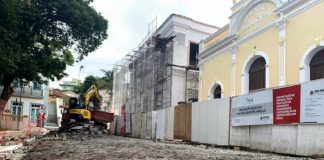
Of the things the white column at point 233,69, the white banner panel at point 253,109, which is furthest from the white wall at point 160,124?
the white banner panel at point 253,109

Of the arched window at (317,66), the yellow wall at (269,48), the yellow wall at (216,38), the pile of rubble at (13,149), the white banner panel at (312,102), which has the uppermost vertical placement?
the yellow wall at (216,38)

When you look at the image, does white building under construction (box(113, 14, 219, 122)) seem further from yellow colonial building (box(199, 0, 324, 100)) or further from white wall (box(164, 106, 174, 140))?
white wall (box(164, 106, 174, 140))

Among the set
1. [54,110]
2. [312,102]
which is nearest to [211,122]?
[312,102]

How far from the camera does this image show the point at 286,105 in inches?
466

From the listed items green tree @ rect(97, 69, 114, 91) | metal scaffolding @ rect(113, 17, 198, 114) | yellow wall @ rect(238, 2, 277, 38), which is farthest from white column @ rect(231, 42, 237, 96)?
green tree @ rect(97, 69, 114, 91)

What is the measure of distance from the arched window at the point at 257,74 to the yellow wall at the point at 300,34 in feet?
8.01

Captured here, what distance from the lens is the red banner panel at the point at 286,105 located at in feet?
37.3

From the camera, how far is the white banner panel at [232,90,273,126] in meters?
12.7

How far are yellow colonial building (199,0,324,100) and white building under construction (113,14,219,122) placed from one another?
12.6 feet

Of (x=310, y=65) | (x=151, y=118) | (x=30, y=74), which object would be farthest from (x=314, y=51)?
(x=30, y=74)

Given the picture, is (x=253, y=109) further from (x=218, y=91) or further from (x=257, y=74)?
(x=218, y=91)

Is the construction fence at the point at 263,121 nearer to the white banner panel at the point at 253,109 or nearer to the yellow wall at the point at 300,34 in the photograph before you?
the white banner panel at the point at 253,109

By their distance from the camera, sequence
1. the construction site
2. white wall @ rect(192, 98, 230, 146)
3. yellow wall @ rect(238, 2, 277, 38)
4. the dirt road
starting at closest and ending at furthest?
the dirt road → white wall @ rect(192, 98, 230, 146) → yellow wall @ rect(238, 2, 277, 38) → the construction site

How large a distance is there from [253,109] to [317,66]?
342 centimetres
